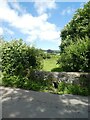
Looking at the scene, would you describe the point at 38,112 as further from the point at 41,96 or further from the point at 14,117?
the point at 41,96

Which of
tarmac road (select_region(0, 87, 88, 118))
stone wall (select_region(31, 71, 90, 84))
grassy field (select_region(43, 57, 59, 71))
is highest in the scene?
grassy field (select_region(43, 57, 59, 71))

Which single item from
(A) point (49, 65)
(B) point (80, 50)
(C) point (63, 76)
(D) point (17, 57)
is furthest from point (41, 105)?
(A) point (49, 65)

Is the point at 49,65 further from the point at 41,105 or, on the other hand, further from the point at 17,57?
the point at 41,105

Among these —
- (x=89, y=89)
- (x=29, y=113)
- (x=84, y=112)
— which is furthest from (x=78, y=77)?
(x=29, y=113)

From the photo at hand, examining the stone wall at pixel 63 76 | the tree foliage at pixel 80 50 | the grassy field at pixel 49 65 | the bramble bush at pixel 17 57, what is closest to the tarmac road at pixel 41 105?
the stone wall at pixel 63 76

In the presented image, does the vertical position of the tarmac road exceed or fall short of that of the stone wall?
it falls short

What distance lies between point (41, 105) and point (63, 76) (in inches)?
139

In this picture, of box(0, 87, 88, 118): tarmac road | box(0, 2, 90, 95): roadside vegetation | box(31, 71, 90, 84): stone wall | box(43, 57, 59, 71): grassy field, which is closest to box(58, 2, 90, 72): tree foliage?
box(0, 2, 90, 95): roadside vegetation

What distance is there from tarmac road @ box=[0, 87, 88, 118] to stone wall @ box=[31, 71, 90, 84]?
1579 millimetres

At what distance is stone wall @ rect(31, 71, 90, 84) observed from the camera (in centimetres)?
1035

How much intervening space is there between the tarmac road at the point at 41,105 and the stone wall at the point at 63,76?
1.58 metres

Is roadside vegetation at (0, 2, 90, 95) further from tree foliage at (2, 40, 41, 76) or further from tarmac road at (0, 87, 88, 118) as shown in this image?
tarmac road at (0, 87, 88, 118)

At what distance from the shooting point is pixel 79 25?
17328 mm

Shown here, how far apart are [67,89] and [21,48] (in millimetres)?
4796
